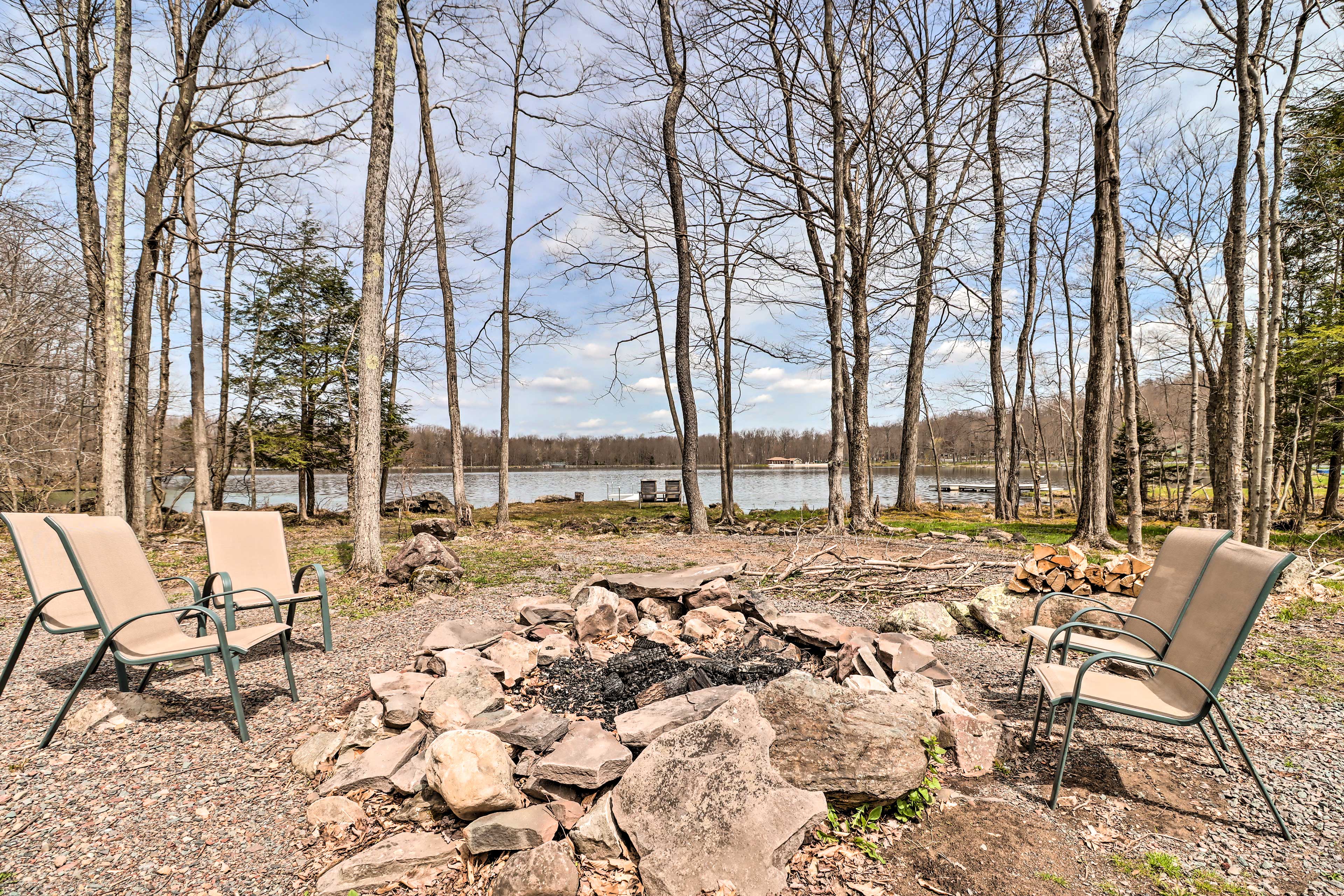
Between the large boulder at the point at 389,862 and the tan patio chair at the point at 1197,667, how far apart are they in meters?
2.67

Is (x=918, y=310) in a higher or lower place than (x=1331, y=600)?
higher

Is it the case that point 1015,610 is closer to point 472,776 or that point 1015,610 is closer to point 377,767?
point 472,776

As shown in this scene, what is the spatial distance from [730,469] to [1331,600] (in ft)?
34.7

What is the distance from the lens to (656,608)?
496 centimetres

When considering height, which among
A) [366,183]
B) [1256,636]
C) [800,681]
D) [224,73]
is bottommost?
[1256,636]

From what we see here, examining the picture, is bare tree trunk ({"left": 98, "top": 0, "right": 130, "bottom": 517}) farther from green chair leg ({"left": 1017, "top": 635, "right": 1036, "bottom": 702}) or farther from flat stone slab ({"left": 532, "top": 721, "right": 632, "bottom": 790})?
green chair leg ({"left": 1017, "top": 635, "right": 1036, "bottom": 702})

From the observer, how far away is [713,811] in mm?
2357

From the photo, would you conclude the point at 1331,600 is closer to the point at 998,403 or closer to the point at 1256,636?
the point at 1256,636

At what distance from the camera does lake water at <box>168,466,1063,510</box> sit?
18.0 meters

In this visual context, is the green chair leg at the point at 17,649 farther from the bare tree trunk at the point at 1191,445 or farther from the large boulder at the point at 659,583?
the bare tree trunk at the point at 1191,445

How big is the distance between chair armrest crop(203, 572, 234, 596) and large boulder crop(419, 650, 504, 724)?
1.60 meters

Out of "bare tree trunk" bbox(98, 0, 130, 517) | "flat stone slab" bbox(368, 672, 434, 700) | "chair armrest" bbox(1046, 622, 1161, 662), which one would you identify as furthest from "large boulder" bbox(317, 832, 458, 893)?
"bare tree trunk" bbox(98, 0, 130, 517)

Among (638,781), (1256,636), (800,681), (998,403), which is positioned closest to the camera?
(638,781)

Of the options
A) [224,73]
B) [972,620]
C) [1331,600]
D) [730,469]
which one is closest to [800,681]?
[972,620]
